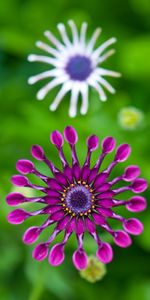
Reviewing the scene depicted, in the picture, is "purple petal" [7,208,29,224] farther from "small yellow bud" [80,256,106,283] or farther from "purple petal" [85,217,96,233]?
"small yellow bud" [80,256,106,283]

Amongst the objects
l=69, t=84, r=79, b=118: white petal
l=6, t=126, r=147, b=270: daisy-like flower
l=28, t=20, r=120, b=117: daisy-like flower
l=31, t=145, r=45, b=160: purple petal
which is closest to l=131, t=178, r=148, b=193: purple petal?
l=6, t=126, r=147, b=270: daisy-like flower

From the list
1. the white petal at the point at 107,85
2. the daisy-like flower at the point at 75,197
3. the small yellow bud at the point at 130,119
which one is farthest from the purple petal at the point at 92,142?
the small yellow bud at the point at 130,119

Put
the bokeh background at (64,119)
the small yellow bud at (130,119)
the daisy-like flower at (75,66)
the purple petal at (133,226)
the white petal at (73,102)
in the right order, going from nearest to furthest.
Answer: the purple petal at (133,226) < the white petal at (73,102) < the daisy-like flower at (75,66) < the small yellow bud at (130,119) < the bokeh background at (64,119)

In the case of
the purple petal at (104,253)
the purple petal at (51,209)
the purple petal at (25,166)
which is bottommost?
the purple petal at (104,253)

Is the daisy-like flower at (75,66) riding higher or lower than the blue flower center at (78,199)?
higher

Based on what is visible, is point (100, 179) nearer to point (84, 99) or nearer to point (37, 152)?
point (37, 152)

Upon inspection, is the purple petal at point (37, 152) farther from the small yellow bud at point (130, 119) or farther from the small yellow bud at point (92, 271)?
the small yellow bud at point (130, 119)

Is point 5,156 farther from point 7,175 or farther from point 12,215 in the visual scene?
point 12,215

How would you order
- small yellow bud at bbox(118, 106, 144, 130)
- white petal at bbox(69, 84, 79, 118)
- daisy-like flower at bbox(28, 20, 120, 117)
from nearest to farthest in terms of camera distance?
white petal at bbox(69, 84, 79, 118), daisy-like flower at bbox(28, 20, 120, 117), small yellow bud at bbox(118, 106, 144, 130)
